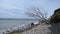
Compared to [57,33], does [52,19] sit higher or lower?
higher

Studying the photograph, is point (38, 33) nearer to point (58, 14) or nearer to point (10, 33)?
point (10, 33)

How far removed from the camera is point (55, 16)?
16.6 feet

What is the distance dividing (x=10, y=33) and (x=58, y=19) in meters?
9.74

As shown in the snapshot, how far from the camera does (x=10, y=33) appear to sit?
14156mm

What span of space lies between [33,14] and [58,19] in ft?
28.9

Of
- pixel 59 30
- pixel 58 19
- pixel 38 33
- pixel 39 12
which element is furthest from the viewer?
pixel 39 12

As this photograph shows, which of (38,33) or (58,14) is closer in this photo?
(58,14)

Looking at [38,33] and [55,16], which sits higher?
[55,16]

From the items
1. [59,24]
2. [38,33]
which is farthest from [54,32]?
[38,33]

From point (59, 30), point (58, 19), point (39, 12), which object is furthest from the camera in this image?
point (39, 12)

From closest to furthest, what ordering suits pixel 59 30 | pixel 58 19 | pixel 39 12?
1. pixel 58 19
2. pixel 59 30
3. pixel 39 12

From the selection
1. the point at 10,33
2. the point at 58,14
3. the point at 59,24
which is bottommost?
the point at 10,33

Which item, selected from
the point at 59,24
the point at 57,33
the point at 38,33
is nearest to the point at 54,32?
the point at 57,33

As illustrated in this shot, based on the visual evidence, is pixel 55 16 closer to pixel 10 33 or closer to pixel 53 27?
pixel 53 27
